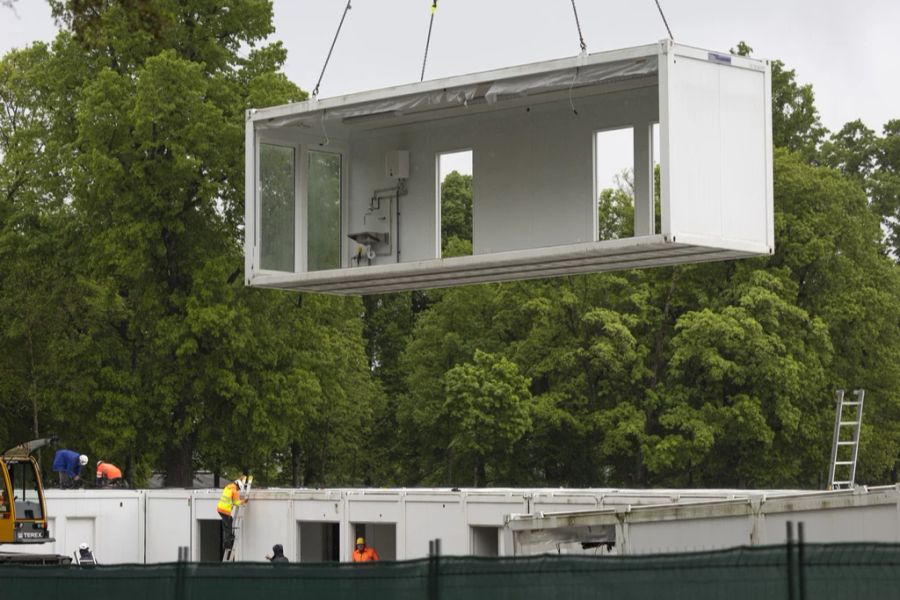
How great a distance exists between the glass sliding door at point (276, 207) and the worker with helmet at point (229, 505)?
4.29 metres

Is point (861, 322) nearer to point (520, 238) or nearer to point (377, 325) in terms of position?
point (377, 325)

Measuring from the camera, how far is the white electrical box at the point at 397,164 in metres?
26.4

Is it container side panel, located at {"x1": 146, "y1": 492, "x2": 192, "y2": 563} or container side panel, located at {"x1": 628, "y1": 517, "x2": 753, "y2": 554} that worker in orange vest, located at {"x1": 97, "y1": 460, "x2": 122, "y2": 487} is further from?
container side panel, located at {"x1": 628, "y1": 517, "x2": 753, "y2": 554}

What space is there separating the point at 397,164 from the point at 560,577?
16.1 m

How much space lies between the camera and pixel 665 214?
824 inches

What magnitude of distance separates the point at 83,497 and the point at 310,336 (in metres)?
14.4

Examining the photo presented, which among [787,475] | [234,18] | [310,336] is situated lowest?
[787,475]

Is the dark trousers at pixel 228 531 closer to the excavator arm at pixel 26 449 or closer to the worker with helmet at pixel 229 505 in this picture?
the worker with helmet at pixel 229 505

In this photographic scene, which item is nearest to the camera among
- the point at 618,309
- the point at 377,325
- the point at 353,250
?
the point at 353,250

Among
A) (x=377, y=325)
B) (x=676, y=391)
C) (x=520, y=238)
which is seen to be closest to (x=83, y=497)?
(x=520, y=238)

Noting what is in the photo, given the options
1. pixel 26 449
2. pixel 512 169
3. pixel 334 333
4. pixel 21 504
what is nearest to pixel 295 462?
pixel 334 333

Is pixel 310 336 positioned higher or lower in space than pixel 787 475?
higher

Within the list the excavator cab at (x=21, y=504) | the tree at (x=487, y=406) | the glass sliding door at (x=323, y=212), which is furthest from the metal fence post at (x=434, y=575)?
the tree at (x=487, y=406)

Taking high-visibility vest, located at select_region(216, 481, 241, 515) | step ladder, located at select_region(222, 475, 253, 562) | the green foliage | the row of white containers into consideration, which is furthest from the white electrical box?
the green foliage
